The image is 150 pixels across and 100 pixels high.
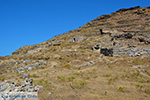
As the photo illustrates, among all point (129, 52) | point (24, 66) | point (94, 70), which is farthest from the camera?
point (129, 52)

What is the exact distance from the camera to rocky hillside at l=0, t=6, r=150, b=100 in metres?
9.02

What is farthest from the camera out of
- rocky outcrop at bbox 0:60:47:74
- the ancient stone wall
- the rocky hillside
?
the ancient stone wall

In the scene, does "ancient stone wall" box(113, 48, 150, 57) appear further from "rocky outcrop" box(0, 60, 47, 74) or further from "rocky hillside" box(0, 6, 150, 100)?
"rocky outcrop" box(0, 60, 47, 74)

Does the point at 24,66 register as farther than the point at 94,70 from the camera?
Yes

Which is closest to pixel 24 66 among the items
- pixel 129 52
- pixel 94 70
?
pixel 94 70

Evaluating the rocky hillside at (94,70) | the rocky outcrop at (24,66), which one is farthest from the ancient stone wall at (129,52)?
the rocky outcrop at (24,66)

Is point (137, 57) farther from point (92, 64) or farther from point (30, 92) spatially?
point (30, 92)

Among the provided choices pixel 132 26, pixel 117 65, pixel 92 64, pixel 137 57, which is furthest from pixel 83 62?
pixel 132 26

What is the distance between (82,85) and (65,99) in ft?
8.39

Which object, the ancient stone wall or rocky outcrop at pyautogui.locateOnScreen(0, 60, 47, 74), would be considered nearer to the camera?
rocky outcrop at pyautogui.locateOnScreen(0, 60, 47, 74)

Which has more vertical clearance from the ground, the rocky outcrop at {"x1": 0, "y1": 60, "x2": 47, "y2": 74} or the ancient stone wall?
the ancient stone wall

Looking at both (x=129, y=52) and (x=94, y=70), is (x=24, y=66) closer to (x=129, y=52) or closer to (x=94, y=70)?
(x=94, y=70)

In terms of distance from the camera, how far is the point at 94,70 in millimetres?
14961

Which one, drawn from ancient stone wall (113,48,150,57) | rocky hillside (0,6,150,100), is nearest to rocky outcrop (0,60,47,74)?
rocky hillside (0,6,150,100)
